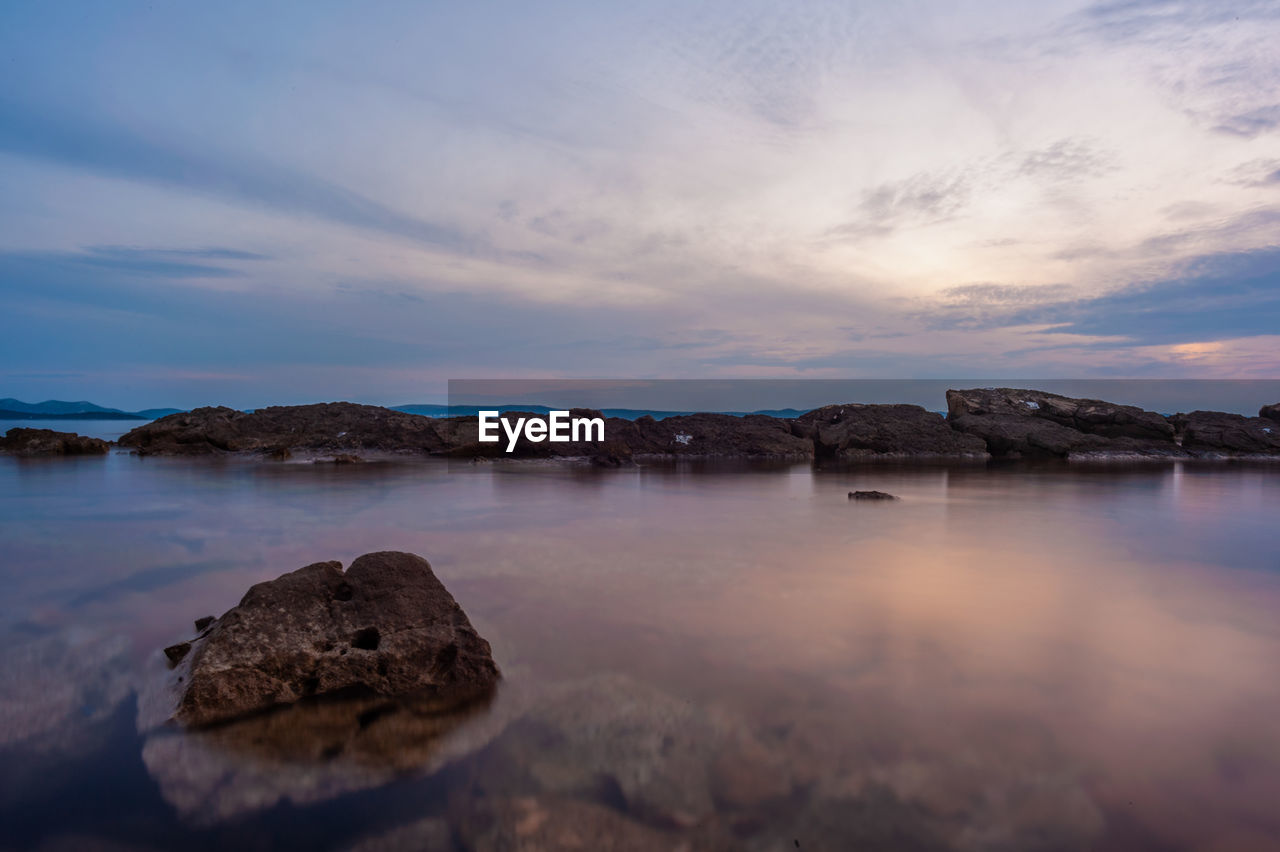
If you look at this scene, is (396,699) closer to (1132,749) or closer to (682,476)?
(1132,749)

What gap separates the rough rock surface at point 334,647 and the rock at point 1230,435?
38103 mm

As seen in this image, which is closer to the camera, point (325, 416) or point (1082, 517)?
point (1082, 517)

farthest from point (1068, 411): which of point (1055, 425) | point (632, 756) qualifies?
point (632, 756)

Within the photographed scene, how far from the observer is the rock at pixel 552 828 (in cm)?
280

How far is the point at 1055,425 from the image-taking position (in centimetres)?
3039

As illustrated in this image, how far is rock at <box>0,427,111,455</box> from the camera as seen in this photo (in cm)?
2297

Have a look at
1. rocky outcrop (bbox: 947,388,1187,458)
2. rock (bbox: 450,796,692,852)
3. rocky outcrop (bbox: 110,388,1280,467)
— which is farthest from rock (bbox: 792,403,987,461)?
rock (bbox: 450,796,692,852)

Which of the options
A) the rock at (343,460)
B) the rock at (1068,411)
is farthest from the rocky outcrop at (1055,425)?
the rock at (343,460)

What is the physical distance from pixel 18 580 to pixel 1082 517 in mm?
17396

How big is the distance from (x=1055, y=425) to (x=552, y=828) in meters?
34.0

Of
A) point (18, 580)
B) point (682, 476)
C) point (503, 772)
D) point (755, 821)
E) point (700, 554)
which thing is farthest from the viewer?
point (682, 476)

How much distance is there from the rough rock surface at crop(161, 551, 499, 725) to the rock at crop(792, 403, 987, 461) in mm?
26816

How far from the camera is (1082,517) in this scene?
13336 millimetres

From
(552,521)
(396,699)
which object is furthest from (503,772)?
(552,521)
